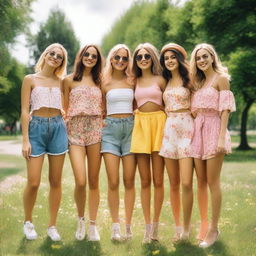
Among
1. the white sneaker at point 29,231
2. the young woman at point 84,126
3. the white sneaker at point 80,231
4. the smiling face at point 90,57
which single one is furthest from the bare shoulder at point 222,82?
the white sneaker at point 29,231

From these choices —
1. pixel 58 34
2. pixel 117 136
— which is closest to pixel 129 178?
pixel 117 136

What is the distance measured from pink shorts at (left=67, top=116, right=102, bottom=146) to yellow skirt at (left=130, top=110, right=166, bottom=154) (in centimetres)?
62

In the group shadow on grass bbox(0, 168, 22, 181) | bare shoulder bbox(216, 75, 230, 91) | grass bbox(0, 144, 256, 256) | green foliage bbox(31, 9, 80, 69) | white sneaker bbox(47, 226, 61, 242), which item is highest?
green foliage bbox(31, 9, 80, 69)

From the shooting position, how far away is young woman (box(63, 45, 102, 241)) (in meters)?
7.14

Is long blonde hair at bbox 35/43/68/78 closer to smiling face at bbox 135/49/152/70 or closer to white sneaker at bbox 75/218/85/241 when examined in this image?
smiling face at bbox 135/49/152/70

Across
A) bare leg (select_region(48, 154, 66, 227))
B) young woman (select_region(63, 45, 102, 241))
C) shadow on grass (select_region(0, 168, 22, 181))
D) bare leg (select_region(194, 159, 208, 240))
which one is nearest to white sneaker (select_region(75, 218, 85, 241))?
young woman (select_region(63, 45, 102, 241))

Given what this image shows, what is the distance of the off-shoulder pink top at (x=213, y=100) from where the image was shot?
265 inches

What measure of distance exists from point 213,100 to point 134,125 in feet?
4.36

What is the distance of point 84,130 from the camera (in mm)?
7168

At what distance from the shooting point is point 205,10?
23562 mm

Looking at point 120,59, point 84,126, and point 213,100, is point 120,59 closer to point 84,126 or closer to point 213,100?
point 84,126

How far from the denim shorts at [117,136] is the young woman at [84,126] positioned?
144 millimetres

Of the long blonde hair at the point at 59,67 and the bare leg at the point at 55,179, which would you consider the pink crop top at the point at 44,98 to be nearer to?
the long blonde hair at the point at 59,67

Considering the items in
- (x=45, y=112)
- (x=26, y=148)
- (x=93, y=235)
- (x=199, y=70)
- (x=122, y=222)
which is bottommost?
(x=122, y=222)
